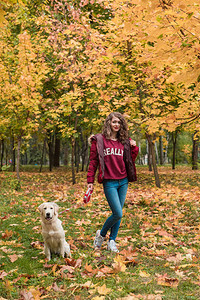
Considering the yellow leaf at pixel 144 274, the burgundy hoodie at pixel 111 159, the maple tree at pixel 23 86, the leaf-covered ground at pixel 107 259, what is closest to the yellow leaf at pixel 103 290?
the leaf-covered ground at pixel 107 259

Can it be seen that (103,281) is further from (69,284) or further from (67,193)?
(67,193)

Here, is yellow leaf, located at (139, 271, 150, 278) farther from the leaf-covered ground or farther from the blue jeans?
the blue jeans

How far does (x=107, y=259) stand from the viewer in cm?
380

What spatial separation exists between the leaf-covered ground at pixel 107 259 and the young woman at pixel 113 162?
59 centimetres

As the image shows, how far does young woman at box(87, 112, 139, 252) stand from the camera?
13.1ft

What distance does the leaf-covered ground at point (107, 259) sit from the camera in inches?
113

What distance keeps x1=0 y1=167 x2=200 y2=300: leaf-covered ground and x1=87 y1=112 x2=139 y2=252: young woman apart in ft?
1.95

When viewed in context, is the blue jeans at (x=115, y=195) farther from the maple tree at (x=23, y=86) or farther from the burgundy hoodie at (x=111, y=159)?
the maple tree at (x=23, y=86)

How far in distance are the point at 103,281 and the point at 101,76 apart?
25.6 feet

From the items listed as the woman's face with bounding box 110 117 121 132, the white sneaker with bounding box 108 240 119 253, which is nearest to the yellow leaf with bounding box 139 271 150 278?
the white sneaker with bounding box 108 240 119 253

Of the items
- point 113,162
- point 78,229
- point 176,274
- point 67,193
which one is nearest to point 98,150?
point 113,162

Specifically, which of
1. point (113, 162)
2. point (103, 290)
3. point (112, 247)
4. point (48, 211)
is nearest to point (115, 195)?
point (113, 162)

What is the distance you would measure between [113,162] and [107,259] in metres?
1.36

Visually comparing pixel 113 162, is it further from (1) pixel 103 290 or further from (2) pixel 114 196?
(1) pixel 103 290
